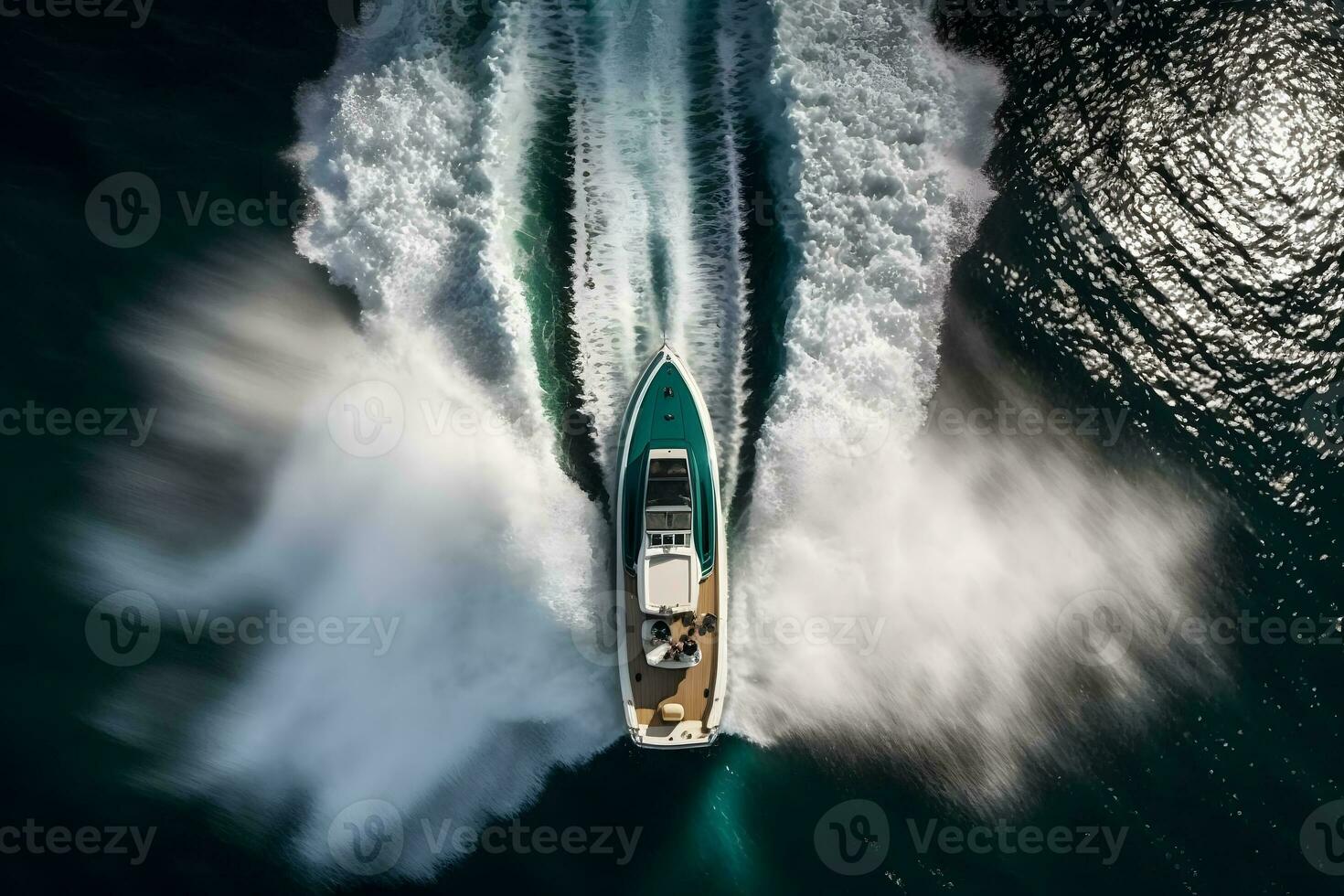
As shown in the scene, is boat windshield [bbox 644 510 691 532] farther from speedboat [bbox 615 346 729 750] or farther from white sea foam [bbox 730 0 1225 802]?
white sea foam [bbox 730 0 1225 802]

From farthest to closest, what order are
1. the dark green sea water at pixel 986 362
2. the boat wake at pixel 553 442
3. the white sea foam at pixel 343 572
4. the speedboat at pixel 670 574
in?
1. the boat wake at pixel 553 442
2. the white sea foam at pixel 343 572
3. the dark green sea water at pixel 986 362
4. the speedboat at pixel 670 574

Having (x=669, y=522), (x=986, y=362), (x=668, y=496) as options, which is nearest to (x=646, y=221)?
(x=668, y=496)

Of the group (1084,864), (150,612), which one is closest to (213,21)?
(150,612)

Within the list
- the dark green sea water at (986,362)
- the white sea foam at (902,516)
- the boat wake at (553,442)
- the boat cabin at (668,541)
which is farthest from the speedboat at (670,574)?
the dark green sea water at (986,362)

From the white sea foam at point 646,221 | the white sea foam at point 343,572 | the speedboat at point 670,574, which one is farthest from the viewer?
the white sea foam at point 646,221

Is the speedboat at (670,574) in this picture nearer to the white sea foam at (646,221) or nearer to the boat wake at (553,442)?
the boat wake at (553,442)

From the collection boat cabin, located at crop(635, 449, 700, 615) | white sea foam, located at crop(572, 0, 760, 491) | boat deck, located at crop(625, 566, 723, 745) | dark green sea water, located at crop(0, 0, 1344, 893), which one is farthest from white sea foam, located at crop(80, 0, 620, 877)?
boat cabin, located at crop(635, 449, 700, 615)
